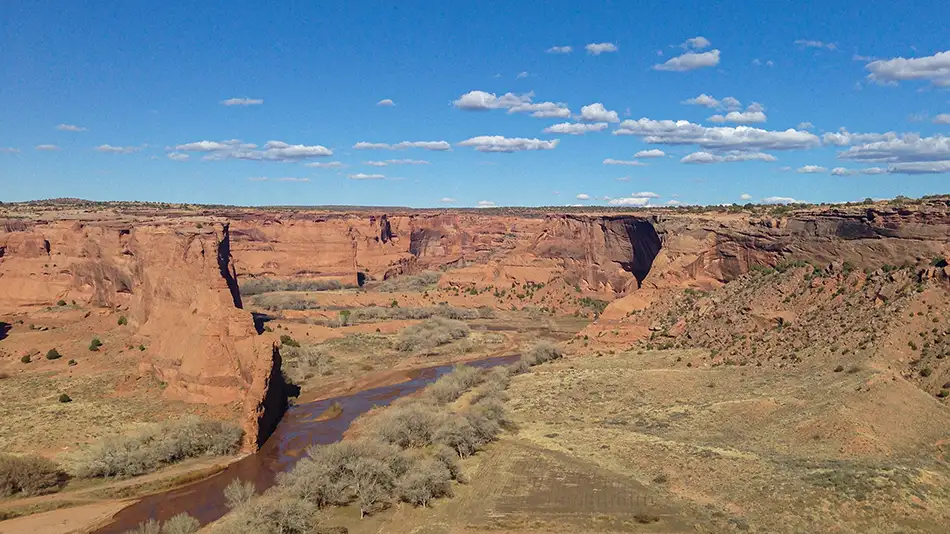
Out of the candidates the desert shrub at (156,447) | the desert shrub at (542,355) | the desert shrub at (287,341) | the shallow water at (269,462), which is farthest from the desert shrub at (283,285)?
the desert shrub at (156,447)

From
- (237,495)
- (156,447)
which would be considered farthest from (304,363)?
(237,495)

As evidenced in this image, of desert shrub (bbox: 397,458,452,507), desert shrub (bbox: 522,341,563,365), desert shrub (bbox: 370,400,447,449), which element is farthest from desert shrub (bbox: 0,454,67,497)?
desert shrub (bbox: 522,341,563,365)

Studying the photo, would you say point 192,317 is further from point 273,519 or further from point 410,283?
point 410,283

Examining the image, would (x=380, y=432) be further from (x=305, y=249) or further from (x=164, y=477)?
(x=305, y=249)

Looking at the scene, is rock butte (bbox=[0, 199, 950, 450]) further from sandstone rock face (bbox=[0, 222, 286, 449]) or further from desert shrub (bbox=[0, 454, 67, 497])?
desert shrub (bbox=[0, 454, 67, 497])

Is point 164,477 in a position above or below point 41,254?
below

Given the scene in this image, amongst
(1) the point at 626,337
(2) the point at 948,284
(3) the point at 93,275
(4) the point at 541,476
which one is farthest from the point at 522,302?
(4) the point at 541,476

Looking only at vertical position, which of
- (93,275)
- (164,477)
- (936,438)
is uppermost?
(93,275)

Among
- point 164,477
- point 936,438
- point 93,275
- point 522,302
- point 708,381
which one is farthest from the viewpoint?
point 522,302
